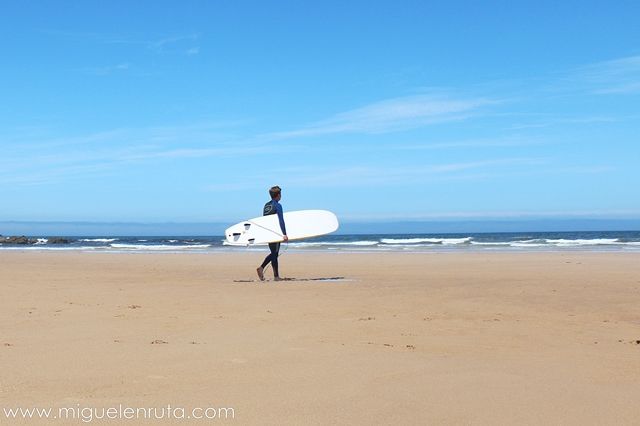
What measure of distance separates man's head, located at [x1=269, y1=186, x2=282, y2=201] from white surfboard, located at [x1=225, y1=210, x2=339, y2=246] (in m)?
0.63

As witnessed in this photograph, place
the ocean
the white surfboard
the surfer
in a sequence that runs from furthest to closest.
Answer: the ocean → the white surfboard → the surfer

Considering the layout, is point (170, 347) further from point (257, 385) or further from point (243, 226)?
point (243, 226)

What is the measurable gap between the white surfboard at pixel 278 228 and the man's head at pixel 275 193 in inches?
24.6

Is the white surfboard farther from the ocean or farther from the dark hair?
the ocean

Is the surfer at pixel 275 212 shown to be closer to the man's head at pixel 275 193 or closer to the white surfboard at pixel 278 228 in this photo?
the man's head at pixel 275 193

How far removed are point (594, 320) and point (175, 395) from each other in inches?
197

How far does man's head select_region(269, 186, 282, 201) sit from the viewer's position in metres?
12.3

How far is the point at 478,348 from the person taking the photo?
17.2 feet

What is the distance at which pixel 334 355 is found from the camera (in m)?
4.83

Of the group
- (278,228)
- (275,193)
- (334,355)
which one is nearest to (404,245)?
(278,228)

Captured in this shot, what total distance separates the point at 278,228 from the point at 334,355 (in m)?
8.23

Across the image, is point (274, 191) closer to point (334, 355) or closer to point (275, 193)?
point (275, 193)

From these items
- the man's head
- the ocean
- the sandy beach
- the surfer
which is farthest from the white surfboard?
the ocean

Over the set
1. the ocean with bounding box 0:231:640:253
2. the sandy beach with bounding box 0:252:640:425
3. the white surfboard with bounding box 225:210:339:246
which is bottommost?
the sandy beach with bounding box 0:252:640:425
